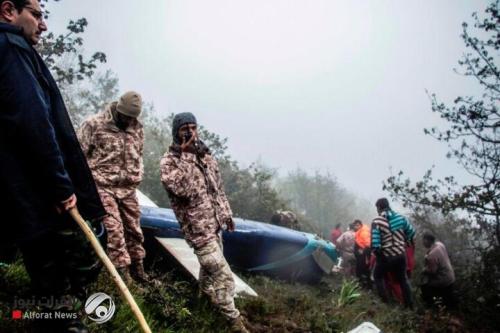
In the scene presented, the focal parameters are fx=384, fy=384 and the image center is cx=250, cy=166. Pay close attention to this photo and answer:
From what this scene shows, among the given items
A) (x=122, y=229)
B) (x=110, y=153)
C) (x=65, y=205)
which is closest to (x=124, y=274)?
(x=122, y=229)

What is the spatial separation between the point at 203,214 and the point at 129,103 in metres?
1.49

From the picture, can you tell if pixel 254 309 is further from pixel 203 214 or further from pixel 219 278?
pixel 203 214

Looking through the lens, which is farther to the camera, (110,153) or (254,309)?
(254,309)

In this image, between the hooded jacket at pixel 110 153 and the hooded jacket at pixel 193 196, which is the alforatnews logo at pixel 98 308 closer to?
the hooded jacket at pixel 193 196

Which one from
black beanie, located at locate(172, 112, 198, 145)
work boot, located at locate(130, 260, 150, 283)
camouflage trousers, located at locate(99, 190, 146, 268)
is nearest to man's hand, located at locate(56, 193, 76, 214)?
camouflage trousers, located at locate(99, 190, 146, 268)

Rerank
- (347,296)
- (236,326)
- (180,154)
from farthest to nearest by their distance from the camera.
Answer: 1. (347,296)
2. (180,154)
3. (236,326)

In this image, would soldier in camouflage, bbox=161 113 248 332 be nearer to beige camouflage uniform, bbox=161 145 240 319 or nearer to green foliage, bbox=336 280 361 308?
beige camouflage uniform, bbox=161 145 240 319

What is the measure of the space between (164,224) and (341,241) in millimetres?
7863

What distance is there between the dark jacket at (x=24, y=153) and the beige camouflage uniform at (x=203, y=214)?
2000mm

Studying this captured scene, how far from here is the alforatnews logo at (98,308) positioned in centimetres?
271

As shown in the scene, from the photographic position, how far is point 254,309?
16.1 feet

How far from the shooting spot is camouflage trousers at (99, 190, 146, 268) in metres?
3.90

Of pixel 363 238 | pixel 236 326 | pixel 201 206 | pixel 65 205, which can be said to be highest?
pixel 363 238

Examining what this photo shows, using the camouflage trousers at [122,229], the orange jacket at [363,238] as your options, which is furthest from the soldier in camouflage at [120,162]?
the orange jacket at [363,238]
